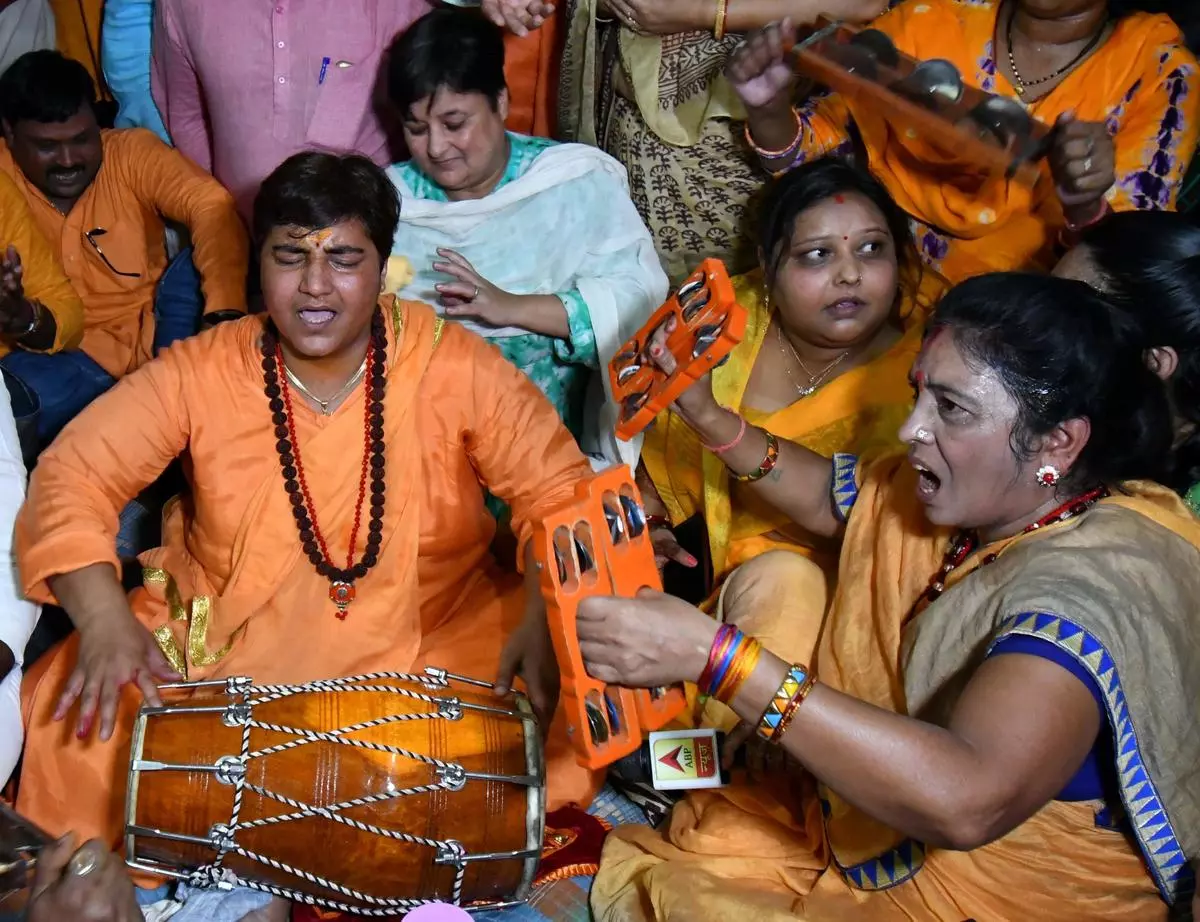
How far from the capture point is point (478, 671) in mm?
2883

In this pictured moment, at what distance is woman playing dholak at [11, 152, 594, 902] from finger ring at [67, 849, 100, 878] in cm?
84

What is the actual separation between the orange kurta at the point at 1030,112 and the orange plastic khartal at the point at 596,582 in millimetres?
1448

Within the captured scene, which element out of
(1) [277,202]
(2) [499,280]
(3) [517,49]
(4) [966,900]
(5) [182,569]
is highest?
(3) [517,49]

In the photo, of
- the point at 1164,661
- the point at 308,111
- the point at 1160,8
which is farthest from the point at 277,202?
the point at 1160,8

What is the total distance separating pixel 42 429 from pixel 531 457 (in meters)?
1.79

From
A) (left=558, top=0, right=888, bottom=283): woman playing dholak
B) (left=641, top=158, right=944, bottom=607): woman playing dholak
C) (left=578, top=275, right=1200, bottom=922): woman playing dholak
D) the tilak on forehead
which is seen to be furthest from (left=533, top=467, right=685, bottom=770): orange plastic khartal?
(left=558, top=0, right=888, bottom=283): woman playing dholak

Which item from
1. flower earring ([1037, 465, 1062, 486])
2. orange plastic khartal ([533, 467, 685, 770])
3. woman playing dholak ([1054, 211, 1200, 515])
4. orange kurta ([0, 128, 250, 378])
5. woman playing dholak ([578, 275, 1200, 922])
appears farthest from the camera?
orange kurta ([0, 128, 250, 378])

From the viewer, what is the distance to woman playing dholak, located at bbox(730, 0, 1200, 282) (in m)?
2.85

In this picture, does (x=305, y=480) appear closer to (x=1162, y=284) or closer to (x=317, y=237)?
(x=317, y=237)

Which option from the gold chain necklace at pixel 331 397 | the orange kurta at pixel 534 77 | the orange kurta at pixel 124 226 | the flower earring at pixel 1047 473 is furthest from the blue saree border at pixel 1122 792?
the orange kurta at pixel 124 226

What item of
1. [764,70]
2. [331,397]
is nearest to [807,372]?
[764,70]

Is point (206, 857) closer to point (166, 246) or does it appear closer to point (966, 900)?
point (966, 900)

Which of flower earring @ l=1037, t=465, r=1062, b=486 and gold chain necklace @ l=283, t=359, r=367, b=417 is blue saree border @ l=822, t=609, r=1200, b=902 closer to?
flower earring @ l=1037, t=465, r=1062, b=486

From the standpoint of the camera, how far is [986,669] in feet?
6.34
